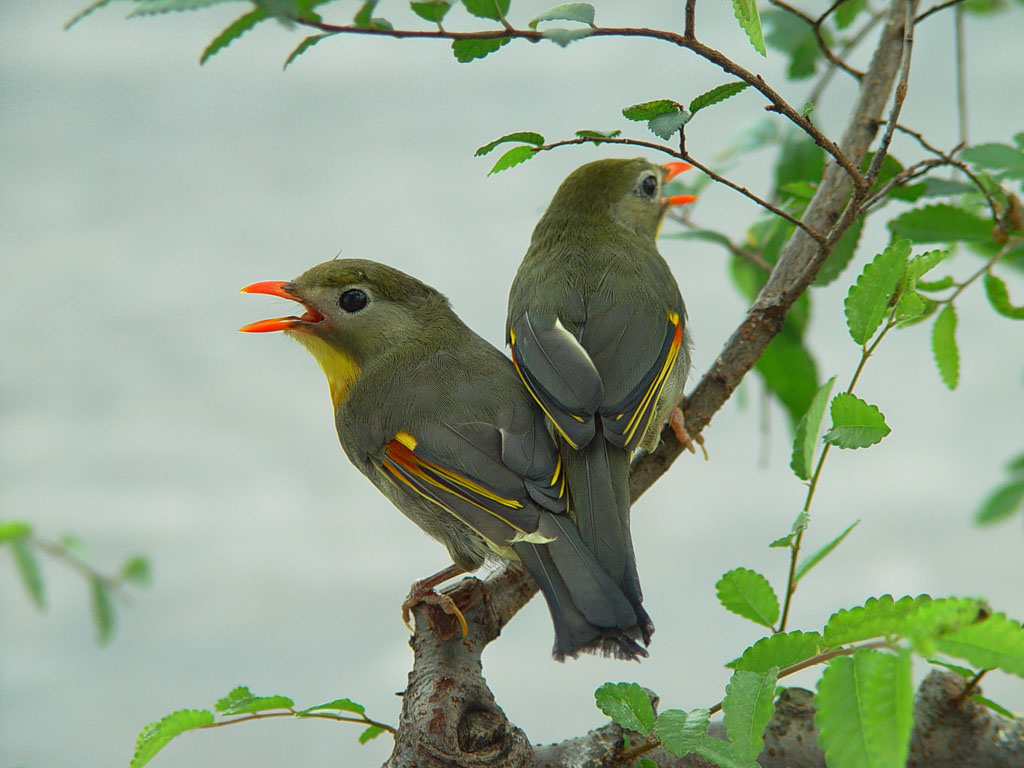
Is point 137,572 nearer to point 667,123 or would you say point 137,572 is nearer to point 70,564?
point 70,564

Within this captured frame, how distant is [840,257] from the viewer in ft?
3.90

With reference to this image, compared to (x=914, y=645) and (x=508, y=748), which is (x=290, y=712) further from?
(x=914, y=645)

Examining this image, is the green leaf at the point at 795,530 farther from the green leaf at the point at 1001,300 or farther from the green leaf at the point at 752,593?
the green leaf at the point at 1001,300

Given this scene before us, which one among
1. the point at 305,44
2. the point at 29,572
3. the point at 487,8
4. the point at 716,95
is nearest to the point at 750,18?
the point at 716,95

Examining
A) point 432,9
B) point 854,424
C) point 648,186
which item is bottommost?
point 854,424

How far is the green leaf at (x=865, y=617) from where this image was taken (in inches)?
22.9

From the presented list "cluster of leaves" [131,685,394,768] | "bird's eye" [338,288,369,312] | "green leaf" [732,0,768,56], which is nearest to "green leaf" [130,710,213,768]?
"cluster of leaves" [131,685,394,768]

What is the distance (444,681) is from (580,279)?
1.98 feet

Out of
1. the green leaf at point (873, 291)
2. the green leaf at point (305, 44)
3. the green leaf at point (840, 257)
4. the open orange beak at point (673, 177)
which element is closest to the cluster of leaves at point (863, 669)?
the green leaf at point (873, 291)

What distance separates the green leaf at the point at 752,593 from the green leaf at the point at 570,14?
528mm

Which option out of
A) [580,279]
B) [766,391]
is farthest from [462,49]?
[766,391]

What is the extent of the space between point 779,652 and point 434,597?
491 mm

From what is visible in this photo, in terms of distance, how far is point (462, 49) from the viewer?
0.73 m

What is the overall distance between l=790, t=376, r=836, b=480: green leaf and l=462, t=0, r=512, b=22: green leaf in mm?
435
